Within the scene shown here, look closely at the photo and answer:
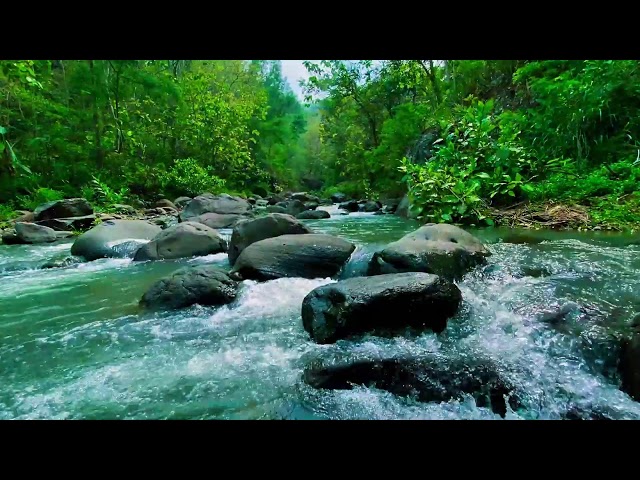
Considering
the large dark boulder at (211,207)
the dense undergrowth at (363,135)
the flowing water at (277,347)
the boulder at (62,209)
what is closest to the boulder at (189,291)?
the flowing water at (277,347)

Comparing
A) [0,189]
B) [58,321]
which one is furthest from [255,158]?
[58,321]

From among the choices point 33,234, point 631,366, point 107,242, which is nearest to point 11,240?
point 33,234

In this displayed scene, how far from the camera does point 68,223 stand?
10.1m

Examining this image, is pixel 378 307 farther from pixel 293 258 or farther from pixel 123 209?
pixel 123 209

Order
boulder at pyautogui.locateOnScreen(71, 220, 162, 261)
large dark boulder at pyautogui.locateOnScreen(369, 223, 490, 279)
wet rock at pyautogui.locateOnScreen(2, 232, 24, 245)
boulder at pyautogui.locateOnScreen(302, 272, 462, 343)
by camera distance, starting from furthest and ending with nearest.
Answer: wet rock at pyautogui.locateOnScreen(2, 232, 24, 245)
boulder at pyautogui.locateOnScreen(71, 220, 162, 261)
large dark boulder at pyautogui.locateOnScreen(369, 223, 490, 279)
boulder at pyautogui.locateOnScreen(302, 272, 462, 343)

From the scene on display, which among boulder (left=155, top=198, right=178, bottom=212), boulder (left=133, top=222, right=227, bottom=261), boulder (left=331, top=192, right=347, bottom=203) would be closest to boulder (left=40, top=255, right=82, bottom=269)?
boulder (left=133, top=222, right=227, bottom=261)

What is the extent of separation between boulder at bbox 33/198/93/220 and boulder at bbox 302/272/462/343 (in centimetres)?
985

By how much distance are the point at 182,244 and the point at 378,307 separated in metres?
4.70

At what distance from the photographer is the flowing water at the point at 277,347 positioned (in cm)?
247

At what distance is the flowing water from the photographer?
8.12 ft

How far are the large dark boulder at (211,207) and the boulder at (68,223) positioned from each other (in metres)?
2.50

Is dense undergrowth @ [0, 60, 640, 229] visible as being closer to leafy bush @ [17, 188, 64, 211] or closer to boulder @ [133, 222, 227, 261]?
leafy bush @ [17, 188, 64, 211]
